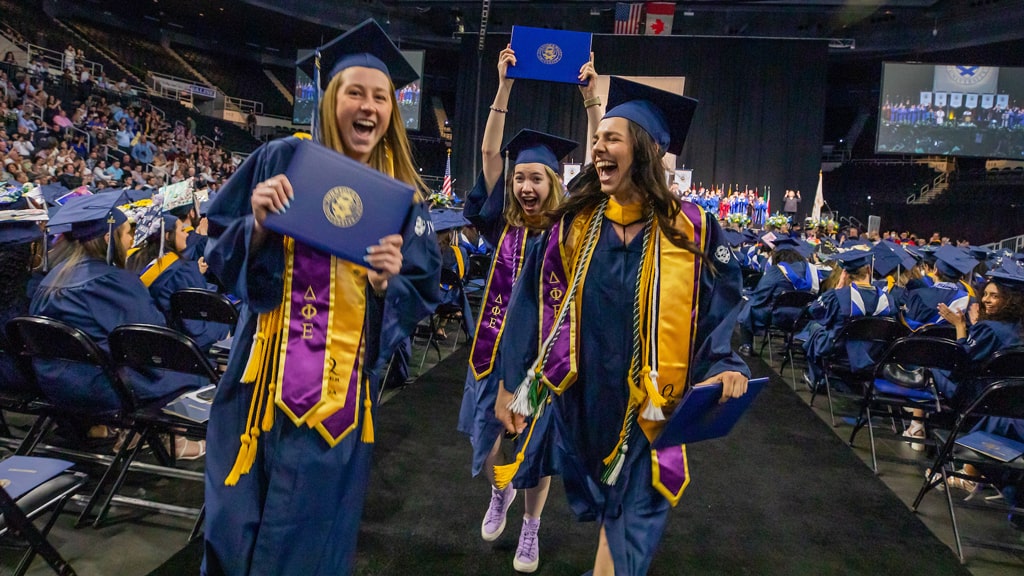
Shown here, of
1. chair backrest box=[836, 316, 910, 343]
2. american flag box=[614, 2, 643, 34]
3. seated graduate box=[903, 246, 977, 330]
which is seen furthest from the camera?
american flag box=[614, 2, 643, 34]

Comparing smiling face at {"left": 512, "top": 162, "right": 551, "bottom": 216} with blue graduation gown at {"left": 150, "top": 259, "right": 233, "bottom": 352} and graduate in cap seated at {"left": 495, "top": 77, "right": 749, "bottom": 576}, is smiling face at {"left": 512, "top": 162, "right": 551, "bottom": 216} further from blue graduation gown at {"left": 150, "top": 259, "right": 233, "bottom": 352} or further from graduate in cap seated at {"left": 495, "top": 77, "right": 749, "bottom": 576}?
blue graduation gown at {"left": 150, "top": 259, "right": 233, "bottom": 352}

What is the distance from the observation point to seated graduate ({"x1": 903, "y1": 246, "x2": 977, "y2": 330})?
4914 mm

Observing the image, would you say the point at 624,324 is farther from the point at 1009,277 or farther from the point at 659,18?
the point at 659,18

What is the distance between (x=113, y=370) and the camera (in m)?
2.65

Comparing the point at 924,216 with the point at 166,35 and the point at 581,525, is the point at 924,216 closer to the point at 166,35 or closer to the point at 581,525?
the point at 581,525

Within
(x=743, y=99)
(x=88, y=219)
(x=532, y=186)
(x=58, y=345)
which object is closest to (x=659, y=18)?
(x=743, y=99)

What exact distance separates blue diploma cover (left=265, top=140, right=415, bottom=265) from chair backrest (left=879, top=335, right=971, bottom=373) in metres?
3.24

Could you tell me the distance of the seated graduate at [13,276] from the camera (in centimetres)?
269

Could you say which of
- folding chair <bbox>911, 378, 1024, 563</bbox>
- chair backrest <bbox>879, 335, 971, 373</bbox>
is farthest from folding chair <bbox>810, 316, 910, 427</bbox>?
folding chair <bbox>911, 378, 1024, 563</bbox>

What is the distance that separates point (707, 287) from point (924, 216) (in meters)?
23.7

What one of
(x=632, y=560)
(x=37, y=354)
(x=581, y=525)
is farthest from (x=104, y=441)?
(x=632, y=560)

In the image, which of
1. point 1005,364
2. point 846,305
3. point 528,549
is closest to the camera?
point 528,549

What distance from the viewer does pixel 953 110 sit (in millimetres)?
16281

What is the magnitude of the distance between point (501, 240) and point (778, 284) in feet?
15.2
